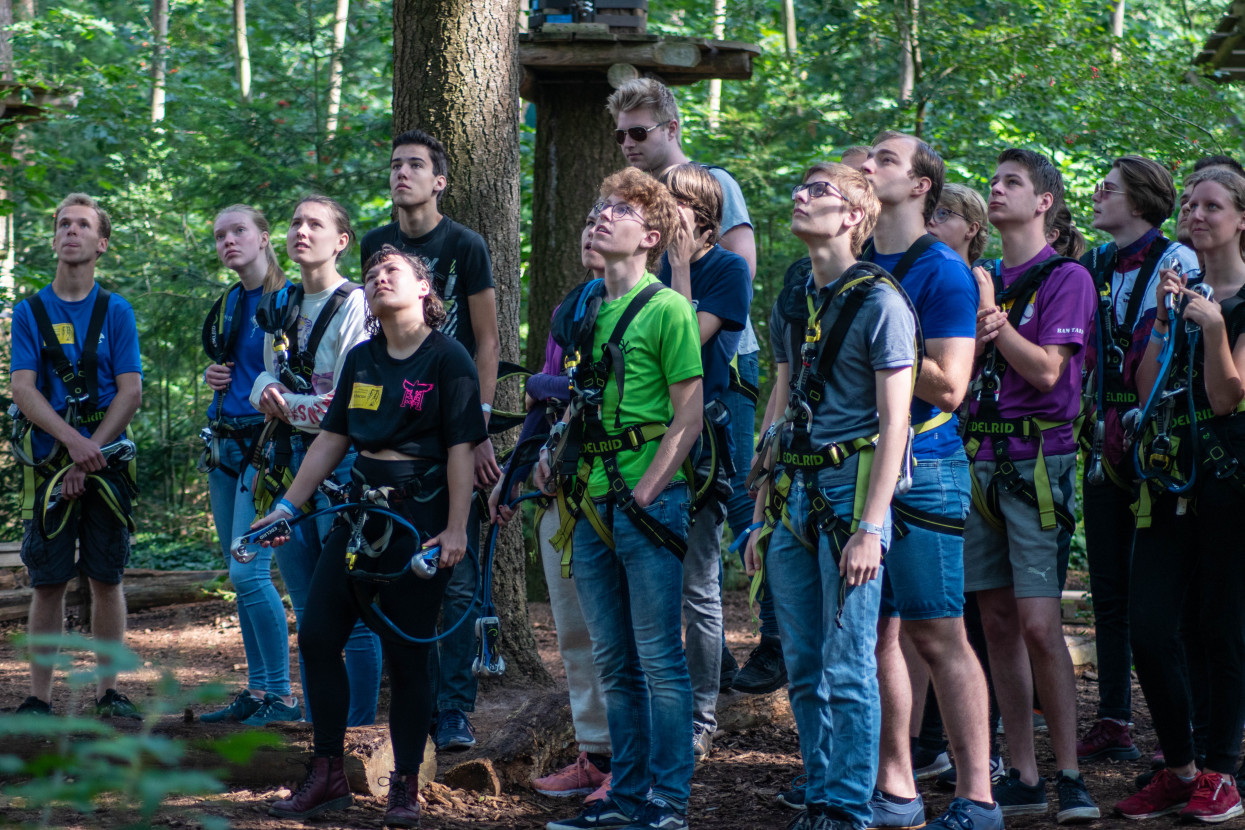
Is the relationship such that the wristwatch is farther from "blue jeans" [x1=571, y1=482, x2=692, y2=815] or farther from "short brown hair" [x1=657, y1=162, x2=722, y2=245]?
"short brown hair" [x1=657, y1=162, x2=722, y2=245]

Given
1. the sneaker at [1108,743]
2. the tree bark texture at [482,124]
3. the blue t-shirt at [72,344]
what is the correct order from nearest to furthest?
1. the sneaker at [1108,743]
2. the blue t-shirt at [72,344]
3. the tree bark texture at [482,124]

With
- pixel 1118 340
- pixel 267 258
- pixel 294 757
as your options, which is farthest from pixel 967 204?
pixel 294 757

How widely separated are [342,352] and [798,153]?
8.82 meters

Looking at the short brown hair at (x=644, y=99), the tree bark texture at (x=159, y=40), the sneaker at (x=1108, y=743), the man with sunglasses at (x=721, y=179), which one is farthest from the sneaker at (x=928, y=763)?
the tree bark texture at (x=159, y=40)

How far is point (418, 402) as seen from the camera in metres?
3.93

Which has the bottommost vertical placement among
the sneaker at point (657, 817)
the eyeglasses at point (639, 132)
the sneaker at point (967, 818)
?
the sneaker at point (657, 817)

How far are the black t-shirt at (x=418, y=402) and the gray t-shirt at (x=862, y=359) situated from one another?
122cm

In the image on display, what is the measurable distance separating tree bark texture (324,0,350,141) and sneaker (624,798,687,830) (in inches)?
393

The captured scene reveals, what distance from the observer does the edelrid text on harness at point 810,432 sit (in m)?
3.42

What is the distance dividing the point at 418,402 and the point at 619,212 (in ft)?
3.08

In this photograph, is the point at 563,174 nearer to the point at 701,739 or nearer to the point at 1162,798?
the point at 701,739

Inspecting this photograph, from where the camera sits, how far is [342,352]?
454 cm

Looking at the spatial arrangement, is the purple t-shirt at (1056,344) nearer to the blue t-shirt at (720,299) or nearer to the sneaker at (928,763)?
the blue t-shirt at (720,299)

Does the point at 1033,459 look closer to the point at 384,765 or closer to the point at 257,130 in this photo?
the point at 384,765
